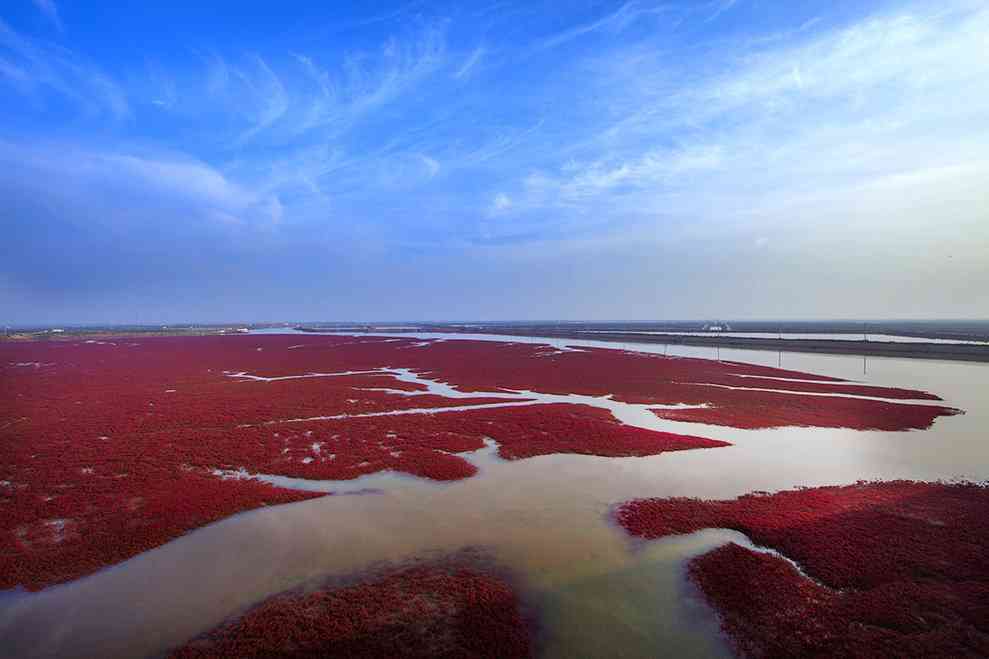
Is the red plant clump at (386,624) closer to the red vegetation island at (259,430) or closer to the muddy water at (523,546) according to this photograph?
the muddy water at (523,546)

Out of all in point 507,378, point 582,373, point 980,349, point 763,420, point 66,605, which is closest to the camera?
point 66,605

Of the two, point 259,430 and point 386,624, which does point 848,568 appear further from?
point 259,430

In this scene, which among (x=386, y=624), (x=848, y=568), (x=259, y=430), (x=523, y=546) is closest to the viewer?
(x=386, y=624)

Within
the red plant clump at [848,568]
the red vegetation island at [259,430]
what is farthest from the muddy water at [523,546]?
the red vegetation island at [259,430]

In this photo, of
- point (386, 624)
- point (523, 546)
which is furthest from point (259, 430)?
point (386, 624)

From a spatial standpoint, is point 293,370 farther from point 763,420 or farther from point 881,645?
point 881,645

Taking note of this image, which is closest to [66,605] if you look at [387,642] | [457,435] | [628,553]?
[387,642]
